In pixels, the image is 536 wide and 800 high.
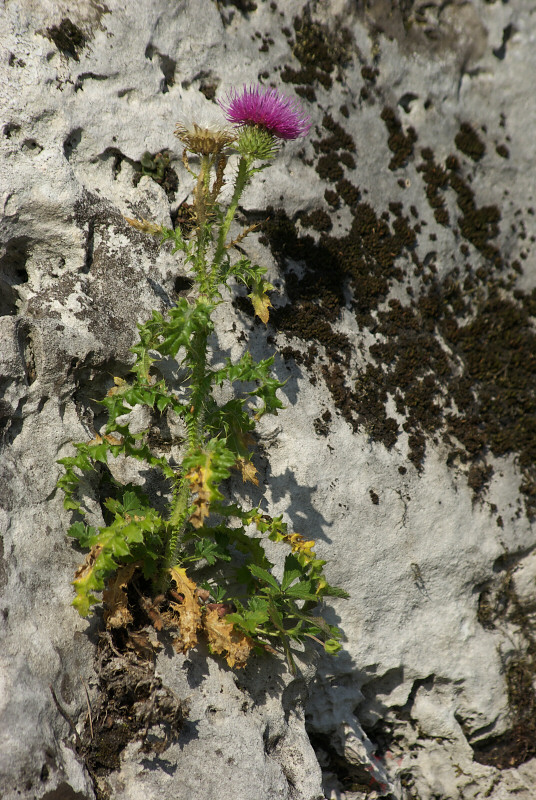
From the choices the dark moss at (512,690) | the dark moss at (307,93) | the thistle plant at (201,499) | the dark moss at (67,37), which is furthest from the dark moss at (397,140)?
the dark moss at (512,690)

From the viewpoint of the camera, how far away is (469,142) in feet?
20.5

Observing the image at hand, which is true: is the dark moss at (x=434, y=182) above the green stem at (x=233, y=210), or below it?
above

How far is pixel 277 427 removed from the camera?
483cm

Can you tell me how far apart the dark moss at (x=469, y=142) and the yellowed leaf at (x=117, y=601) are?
5.88m

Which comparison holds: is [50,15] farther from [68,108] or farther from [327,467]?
[327,467]

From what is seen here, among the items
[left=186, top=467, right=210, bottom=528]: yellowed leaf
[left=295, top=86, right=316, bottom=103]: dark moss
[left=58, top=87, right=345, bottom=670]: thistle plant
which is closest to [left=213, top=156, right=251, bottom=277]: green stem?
[left=58, top=87, right=345, bottom=670]: thistle plant

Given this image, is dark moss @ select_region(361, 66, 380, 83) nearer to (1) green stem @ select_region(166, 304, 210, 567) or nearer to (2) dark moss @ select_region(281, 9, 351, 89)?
(2) dark moss @ select_region(281, 9, 351, 89)

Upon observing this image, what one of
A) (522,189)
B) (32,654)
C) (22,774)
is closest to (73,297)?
(32,654)

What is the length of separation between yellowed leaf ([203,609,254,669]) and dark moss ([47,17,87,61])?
15.7 feet

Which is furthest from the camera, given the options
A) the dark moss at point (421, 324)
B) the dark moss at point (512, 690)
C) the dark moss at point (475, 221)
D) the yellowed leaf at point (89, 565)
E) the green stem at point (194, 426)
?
the dark moss at point (475, 221)

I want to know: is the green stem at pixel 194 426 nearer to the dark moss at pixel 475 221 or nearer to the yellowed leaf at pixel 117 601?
the yellowed leaf at pixel 117 601

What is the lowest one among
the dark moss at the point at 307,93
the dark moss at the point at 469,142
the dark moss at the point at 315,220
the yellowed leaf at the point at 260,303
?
the yellowed leaf at the point at 260,303

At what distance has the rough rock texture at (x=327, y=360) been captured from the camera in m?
3.84

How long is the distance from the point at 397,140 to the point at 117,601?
5424mm
